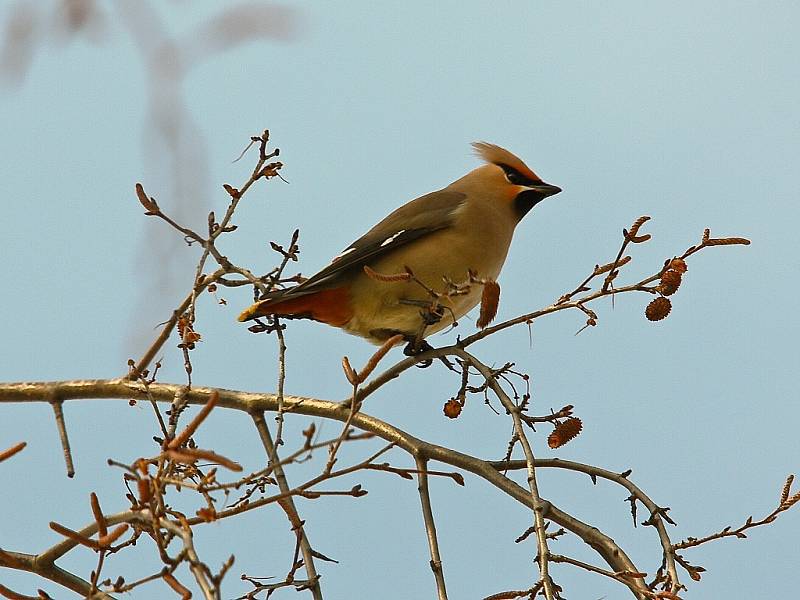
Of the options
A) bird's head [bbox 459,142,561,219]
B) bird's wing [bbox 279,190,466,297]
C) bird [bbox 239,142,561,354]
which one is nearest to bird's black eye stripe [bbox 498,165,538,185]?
bird's head [bbox 459,142,561,219]

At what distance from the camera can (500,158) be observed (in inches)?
214

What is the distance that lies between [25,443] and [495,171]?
11.2ft

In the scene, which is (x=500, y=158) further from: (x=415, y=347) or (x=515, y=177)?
(x=415, y=347)

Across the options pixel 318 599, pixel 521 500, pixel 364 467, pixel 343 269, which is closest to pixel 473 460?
pixel 521 500

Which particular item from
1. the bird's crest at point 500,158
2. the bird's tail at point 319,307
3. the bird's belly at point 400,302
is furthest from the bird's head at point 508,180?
the bird's tail at point 319,307

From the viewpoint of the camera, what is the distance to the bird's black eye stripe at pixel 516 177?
5.30m

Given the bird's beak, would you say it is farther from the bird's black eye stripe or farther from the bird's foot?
the bird's foot

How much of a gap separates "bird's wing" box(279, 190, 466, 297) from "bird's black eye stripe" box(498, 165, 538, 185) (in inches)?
17.3

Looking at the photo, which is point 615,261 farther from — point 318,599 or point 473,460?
point 318,599

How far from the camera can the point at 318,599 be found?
2.89 meters

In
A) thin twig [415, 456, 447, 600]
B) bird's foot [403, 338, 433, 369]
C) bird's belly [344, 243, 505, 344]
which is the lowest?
thin twig [415, 456, 447, 600]

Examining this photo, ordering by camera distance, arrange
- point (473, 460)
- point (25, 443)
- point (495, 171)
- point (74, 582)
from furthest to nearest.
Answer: point (495, 171) < point (473, 460) < point (74, 582) < point (25, 443)

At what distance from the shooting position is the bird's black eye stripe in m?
5.30

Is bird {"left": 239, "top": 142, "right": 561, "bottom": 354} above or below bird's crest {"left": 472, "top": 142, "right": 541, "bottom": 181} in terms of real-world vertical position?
below
